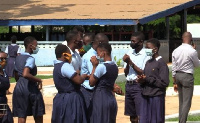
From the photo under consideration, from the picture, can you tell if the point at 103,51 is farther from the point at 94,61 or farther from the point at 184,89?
the point at 184,89

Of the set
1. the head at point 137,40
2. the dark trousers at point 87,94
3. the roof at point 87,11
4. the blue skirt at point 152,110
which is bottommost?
the blue skirt at point 152,110

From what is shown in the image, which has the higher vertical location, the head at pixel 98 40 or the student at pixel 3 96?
the head at pixel 98 40

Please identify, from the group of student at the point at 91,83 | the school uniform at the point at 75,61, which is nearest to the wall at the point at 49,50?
the group of student at the point at 91,83

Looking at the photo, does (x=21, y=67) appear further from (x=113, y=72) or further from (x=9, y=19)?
(x=9, y=19)

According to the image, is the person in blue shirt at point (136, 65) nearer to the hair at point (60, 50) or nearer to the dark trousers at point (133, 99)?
the dark trousers at point (133, 99)

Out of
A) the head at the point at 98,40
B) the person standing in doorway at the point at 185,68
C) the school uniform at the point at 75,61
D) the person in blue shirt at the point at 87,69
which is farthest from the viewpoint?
the person standing in doorway at the point at 185,68

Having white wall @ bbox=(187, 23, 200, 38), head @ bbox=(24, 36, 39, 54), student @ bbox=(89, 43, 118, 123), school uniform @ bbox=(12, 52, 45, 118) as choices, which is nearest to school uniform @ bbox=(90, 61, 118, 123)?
student @ bbox=(89, 43, 118, 123)

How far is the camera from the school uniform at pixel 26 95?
1158cm

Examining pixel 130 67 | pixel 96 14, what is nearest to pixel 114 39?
pixel 96 14

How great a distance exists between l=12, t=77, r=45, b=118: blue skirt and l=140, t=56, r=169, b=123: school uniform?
180 centimetres

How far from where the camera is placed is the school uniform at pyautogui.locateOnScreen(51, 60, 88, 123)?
9.61 metres

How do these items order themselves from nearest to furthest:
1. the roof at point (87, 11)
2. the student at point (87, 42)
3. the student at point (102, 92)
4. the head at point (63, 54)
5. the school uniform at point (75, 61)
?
the head at point (63, 54)
the student at point (102, 92)
the school uniform at point (75, 61)
the student at point (87, 42)
the roof at point (87, 11)

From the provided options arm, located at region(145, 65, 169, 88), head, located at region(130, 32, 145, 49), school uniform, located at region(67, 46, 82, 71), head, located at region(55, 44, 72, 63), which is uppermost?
head, located at region(130, 32, 145, 49)

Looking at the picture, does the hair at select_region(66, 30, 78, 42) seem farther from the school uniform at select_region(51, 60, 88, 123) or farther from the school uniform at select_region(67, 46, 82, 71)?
the school uniform at select_region(51, 60, 88, 123)
